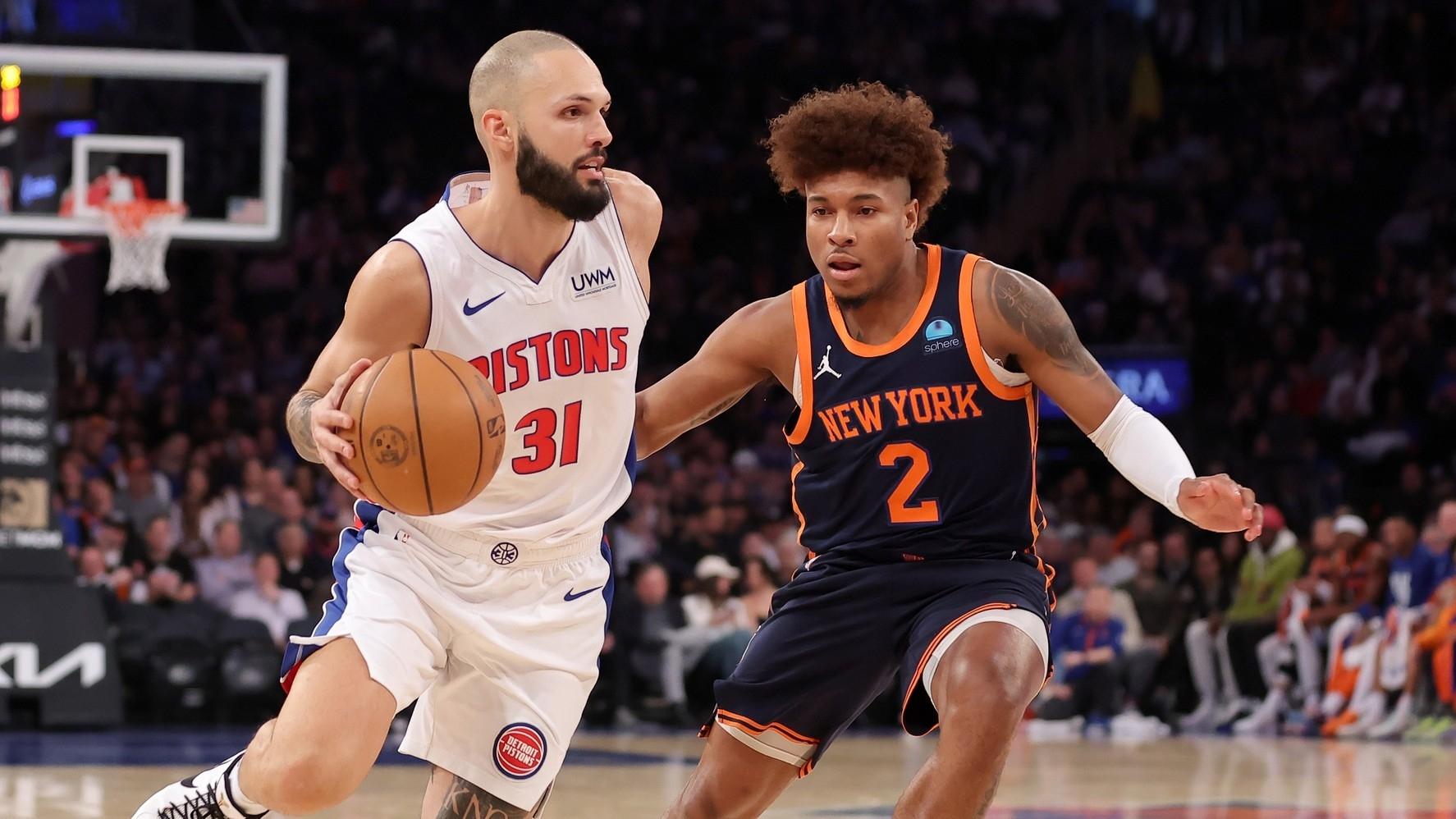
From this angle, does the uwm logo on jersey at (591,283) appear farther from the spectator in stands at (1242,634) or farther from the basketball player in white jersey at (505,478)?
the spectator in stands at (1242,634)

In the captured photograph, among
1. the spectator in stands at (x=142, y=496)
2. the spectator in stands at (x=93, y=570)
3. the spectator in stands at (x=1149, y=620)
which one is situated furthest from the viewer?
the spectator in stands at (x=1149, y=620)

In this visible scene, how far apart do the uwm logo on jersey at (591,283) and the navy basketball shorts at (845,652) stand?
1.02 meters

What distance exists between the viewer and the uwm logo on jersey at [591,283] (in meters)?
5.02

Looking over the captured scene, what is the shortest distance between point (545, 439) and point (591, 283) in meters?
0.45

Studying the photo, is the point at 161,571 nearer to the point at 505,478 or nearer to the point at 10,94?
the point at 10,94

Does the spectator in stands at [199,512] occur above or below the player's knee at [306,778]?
below

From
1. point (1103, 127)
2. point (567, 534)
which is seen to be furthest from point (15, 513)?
point (1103, 127)

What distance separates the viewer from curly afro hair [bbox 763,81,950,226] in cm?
521

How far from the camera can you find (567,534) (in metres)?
4.93

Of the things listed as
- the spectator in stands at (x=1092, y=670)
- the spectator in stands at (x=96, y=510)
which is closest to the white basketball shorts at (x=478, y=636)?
the spectator in stands at (x=96, y=510)

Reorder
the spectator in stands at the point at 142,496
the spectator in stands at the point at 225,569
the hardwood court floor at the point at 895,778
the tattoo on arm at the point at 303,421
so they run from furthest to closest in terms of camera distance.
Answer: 1. the spectator in stands at the point at 142,496
2. the spectator in stands at the point at 225,569
3. the hardwood court floor at the point at 895,778
4. the tattoo on arm at the point at 303,421

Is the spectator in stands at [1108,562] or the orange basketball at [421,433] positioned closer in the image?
the orange basketball at [421,433]

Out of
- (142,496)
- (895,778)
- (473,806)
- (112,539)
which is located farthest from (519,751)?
(142,496)

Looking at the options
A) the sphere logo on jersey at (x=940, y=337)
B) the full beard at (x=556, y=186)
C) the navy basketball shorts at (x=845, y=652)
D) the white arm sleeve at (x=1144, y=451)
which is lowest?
the navy basketball shorts at (x=845, y=652)
